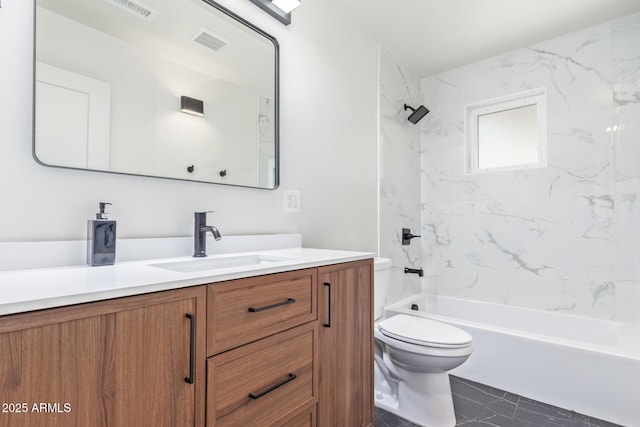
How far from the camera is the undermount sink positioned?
111 centimetres

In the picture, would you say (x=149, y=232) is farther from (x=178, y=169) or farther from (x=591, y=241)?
(x=591, y=241)

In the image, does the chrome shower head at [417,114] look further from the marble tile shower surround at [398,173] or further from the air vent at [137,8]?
the air vent at [137,8]

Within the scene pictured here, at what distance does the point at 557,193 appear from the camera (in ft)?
7.68

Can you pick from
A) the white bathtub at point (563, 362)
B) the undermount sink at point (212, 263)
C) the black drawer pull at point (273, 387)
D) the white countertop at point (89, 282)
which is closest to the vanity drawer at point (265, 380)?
the black drawer pull at point (273, 387)

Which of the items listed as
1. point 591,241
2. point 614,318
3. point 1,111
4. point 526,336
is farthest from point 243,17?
point 614,318

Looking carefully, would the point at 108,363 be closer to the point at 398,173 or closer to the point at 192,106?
the point at 192,106

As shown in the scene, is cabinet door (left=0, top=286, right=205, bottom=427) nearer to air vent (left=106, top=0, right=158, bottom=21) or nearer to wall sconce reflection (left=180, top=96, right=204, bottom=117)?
wall sconce reflection (left=180, top=96, right=204, bottom=117)

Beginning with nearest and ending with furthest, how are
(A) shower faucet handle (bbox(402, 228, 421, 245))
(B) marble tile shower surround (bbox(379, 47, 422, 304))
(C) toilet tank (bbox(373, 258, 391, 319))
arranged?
(C) toilet tank (bbox(373, 258, 391, 319)) → (B) marble tile shower surround (bbox(379, 47, 422, 304)) → (A) shower faucet handle (bbox(402, 228, 421, 245))

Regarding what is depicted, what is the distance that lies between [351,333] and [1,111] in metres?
1.32

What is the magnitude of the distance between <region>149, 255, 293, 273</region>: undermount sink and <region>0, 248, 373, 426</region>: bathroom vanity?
0.09 feet

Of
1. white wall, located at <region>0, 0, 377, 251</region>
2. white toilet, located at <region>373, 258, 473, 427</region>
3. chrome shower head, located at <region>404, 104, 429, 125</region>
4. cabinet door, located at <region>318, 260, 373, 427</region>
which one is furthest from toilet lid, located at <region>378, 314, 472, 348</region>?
chrome shower head, located at <region>404, 104, 429, 125</region>

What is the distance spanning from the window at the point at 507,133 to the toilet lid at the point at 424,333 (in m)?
1.53

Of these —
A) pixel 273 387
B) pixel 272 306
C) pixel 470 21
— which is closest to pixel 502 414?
pixel 273 387

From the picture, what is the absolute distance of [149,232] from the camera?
1.18 meters
